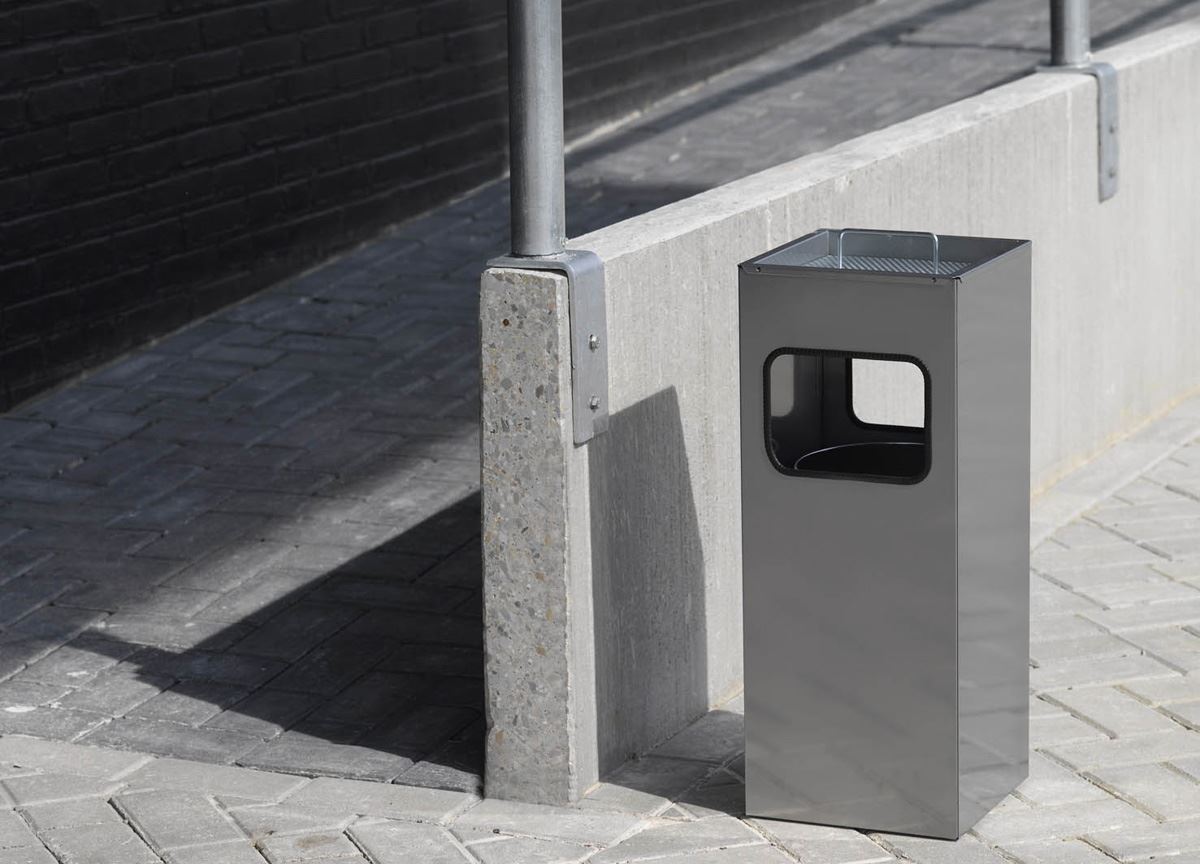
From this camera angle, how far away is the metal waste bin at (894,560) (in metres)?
4.18

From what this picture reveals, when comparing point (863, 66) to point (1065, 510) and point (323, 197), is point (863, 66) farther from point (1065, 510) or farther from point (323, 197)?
point (1065, 510)

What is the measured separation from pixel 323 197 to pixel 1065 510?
3995mm

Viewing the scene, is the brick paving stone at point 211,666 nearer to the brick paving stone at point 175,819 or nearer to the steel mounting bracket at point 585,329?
the brick paving stone at point 175,819

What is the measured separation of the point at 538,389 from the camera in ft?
14.4

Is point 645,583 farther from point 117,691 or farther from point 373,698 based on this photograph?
point 117,691

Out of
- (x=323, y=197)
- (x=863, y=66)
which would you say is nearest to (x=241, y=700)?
(x=323, y=197)

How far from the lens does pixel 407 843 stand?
14.5 feet

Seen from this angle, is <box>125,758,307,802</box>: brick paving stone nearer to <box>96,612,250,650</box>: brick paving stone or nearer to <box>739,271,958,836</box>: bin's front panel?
<box>96,612,250,650</box>: brick paving stone

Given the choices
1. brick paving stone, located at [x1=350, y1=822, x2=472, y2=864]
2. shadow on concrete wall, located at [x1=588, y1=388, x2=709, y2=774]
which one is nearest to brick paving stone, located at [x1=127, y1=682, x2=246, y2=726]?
brick paving stone, located at [x1=350, y1=822, x2=472, y2=864]

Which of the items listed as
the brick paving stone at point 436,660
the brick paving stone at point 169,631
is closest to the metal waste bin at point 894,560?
the brick paving stone at point 436,660

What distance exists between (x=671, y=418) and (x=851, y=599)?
0.75m

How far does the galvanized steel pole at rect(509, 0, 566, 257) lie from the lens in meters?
4.39

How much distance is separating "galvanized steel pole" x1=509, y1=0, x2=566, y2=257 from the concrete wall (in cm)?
14

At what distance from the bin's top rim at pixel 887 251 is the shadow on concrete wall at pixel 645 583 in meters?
0.48
